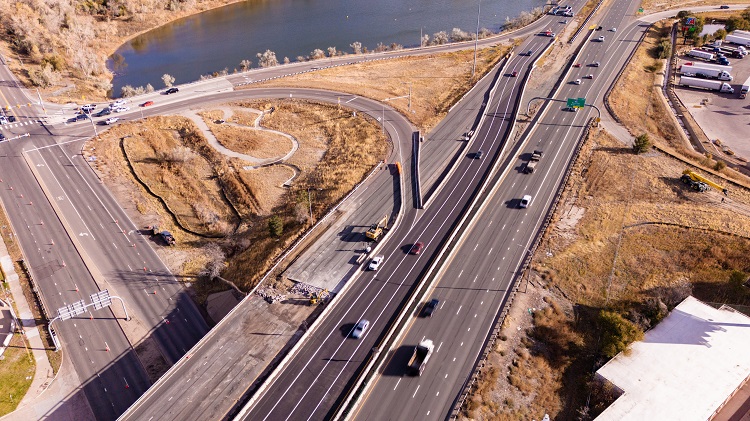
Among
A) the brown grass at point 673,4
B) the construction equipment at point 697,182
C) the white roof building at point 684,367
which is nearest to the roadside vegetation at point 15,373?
the white roof building at point 684,367

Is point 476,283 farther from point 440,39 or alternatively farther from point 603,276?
point 440,39

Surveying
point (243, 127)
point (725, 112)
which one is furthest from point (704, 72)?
point (243, 127)

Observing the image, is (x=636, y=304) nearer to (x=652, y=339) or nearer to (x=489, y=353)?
(x=652, y=339)

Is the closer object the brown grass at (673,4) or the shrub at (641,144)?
the shrub at (641,144)

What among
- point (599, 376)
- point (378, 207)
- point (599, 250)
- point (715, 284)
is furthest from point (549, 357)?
point (378, 207)

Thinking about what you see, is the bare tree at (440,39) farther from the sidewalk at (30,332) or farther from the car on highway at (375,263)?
the sidewalk at (30,332)

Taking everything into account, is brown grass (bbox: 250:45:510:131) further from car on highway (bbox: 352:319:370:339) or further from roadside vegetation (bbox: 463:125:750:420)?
car on highway (bbox: 352:319:370:339)

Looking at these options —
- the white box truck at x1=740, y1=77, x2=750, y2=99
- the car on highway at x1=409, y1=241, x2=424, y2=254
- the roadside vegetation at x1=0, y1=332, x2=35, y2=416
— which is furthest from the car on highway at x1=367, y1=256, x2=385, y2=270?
the white box truck at x1=740, y1=77, x2=750, y2=99
